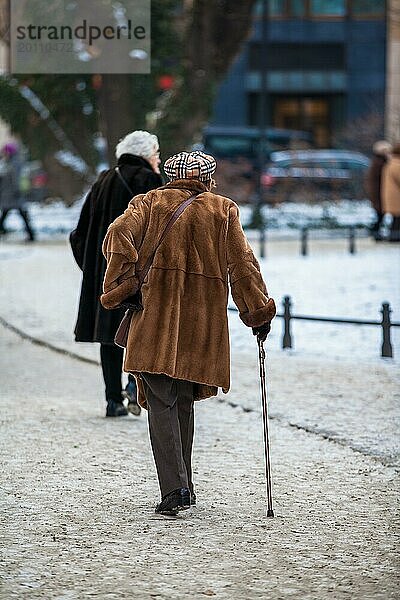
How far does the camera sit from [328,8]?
5231cm

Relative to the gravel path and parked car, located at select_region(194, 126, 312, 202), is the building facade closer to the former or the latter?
parked car, located at select_region(194, 126, 312, 202)

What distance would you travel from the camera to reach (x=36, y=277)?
1980 centimetres

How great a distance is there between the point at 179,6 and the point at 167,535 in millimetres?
23060

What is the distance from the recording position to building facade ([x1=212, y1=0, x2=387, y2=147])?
51.9m

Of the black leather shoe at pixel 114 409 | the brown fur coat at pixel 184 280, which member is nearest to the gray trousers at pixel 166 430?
the brown fur coat at pixel 184 280

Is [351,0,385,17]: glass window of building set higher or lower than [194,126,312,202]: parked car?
higher

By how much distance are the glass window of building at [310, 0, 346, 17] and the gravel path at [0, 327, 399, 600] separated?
4341cm

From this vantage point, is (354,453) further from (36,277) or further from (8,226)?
(8,226)

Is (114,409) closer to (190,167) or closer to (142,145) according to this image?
(142,145)

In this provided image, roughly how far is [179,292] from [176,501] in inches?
37.7

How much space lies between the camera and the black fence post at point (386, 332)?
12.4m

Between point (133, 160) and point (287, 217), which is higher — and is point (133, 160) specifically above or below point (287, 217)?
above

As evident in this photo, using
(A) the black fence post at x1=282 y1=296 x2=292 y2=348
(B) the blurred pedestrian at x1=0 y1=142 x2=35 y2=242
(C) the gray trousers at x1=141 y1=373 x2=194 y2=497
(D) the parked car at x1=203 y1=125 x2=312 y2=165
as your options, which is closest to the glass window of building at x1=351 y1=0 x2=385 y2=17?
(D) the parked car at x1=203 y1=125 x2=312 y2=165

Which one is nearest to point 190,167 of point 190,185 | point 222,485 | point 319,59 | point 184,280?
point 190,185
